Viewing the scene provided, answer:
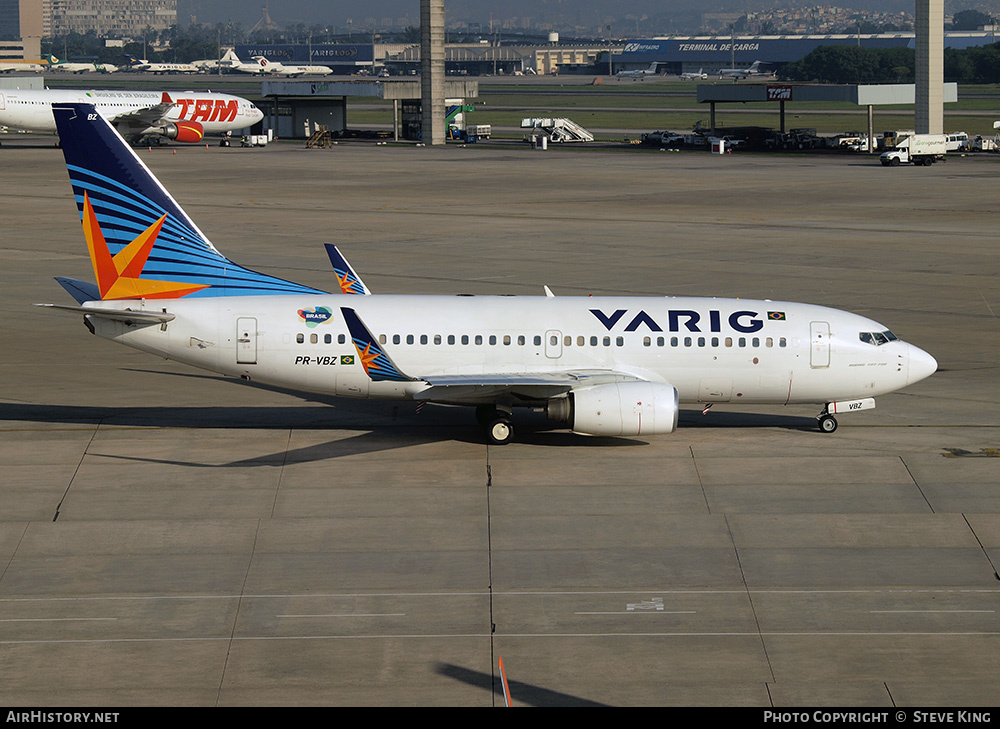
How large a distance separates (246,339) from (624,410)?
952 centimetres

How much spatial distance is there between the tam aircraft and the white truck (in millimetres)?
92565

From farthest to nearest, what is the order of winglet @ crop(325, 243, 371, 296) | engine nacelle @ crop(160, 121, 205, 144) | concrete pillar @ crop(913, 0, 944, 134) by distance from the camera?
engine nacelle @ crop(160, 121, 205, 144) < concrete pillar @ crop(913, 0, 944, 134) < winglet @ crop(325, 243, 371, 296)

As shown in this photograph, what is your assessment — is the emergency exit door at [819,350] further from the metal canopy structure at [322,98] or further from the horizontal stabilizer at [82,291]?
the metal canopy structure at [322,98]

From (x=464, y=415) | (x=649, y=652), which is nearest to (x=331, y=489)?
(x=464, y=415)

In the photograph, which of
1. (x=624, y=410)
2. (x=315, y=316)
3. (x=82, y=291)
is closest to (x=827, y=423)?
(x=624, y=410)

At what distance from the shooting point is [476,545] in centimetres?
2525

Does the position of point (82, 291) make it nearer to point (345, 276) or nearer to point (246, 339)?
point (246, 339)

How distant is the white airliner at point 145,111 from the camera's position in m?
137

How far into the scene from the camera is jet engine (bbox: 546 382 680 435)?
30266 mm

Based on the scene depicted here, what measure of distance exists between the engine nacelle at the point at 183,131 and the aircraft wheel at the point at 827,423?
119 m

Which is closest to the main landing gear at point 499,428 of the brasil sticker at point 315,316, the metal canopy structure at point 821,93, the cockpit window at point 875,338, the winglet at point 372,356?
the winglet at point 372,356

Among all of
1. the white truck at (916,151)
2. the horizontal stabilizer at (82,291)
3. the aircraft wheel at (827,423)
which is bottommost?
the aircraft wheel at (827,423)

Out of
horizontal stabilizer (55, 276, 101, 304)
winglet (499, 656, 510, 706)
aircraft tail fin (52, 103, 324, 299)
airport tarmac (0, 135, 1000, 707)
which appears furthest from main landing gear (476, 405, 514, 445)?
winglet (499, 656, 510, 706)

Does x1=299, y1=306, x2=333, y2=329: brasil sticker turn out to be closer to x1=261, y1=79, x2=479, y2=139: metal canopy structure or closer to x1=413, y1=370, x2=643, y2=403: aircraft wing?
x1=413, y1=370, x2=643, y2=403: aircraft wing
